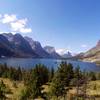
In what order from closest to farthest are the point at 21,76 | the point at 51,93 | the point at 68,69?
the point at 51,93 < the point at 68,69 < the point at 21,76

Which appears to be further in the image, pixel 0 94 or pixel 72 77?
pixel 72 77

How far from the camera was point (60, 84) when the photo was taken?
56.7m

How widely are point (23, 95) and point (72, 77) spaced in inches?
1755

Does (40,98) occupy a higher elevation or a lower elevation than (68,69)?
lower

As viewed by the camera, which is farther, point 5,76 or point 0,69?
point 0,69

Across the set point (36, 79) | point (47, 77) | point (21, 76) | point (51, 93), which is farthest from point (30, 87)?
point (21, 76)

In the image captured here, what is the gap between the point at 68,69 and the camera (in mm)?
91438

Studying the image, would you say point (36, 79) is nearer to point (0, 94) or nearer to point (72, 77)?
point (0, 94)

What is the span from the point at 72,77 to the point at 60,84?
36.3 meters

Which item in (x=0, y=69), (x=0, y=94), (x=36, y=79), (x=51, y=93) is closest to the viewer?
(x=0, y=94)

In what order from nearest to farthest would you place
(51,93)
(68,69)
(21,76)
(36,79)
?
(51,93) < (36,79) < (68,69) < (21,76)

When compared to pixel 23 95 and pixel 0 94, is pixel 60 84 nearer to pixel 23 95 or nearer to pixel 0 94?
pixel 23 95

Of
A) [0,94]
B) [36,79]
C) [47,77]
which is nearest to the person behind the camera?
[0,94]

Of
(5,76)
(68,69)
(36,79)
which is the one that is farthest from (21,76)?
(36,79)
